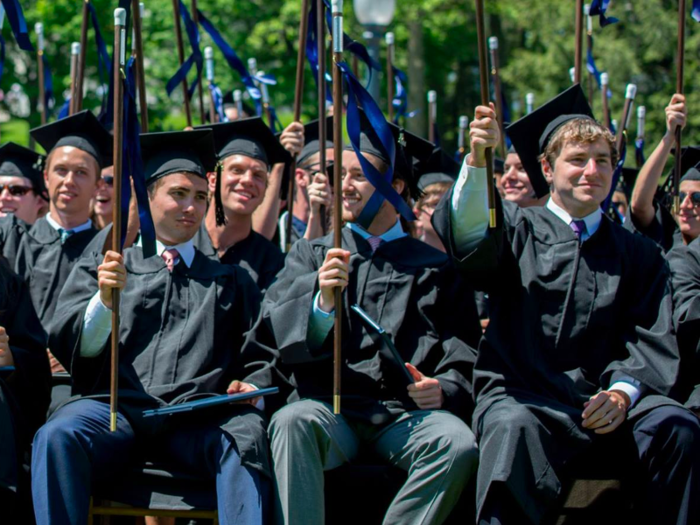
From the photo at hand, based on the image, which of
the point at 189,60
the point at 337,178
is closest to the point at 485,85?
the point at 337,178

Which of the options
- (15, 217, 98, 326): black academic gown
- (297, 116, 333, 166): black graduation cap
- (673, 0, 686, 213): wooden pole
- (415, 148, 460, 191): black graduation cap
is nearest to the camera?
(673, 0, 686, 213): wooden pole

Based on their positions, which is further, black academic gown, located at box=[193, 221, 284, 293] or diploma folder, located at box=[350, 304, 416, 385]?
black academic gown, located at box=[193, 221, 284, 293]

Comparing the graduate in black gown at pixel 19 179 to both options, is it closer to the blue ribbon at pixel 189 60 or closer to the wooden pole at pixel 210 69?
the blue ribbon at pixel 189 60

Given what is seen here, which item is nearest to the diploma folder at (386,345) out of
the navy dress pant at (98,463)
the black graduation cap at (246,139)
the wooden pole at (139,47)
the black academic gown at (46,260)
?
the navy dress pant at (98,463)

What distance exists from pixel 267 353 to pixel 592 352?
5.28 ft

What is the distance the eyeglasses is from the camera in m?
7.14

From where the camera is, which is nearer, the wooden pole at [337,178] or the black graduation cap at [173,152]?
the wooden pole at [337,178]

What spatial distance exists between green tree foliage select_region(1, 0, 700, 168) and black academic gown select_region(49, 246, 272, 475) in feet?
40.0

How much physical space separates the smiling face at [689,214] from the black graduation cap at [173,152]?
9.29 feet

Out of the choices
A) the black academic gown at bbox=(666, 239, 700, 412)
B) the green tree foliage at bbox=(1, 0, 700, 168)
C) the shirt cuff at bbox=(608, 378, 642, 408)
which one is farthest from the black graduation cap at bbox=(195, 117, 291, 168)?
the green tree foliage at bbox=(1, 0, 700, 168)

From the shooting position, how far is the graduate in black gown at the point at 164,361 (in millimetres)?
4496

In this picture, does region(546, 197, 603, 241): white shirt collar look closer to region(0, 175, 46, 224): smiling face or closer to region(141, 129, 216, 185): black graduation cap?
region(141, 129, 216, 185): black graduation cap

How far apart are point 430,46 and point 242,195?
19294mm

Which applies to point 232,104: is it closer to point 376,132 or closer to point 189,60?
point 189,60
